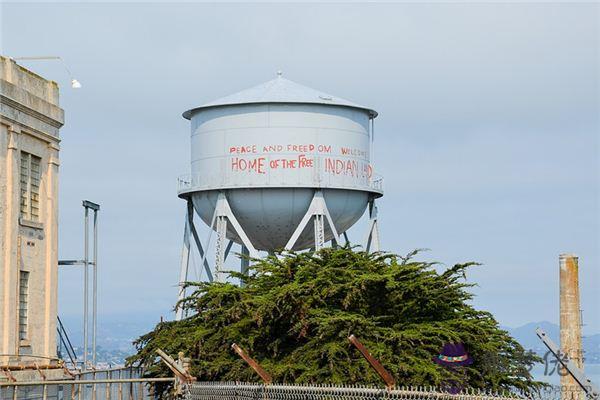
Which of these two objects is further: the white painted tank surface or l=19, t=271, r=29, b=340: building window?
the white painted tank surface

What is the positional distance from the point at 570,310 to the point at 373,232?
23.0 metres

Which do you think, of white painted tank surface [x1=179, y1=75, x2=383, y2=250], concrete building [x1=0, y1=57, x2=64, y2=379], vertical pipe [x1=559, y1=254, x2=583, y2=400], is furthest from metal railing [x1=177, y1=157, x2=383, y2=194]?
vertical pipe [x1=559, y1=254, x2=583, y2=400]

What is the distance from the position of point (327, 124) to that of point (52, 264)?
1367cm

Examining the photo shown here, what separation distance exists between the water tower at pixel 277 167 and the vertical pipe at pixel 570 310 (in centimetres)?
1909

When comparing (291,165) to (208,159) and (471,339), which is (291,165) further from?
(471,339)

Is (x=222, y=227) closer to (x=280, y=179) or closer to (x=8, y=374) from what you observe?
(x=280, y=179)

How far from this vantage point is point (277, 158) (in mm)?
44188

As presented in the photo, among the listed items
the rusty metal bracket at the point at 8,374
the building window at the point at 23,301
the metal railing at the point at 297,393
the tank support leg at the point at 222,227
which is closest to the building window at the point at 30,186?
the building window at the point at 23,301

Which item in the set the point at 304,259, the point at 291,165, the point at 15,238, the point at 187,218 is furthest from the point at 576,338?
the point at 187,218

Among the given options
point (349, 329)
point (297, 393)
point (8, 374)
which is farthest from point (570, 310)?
point (8, 374)

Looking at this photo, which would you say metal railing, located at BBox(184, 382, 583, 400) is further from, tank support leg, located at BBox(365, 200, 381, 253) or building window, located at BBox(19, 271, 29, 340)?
tank support leg, located at BBox(365, 200, 381, 253)

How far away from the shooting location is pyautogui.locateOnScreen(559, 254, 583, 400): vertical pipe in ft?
79.9

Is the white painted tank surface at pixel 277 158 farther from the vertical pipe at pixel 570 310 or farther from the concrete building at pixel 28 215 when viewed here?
the vertical pipe at pixel 570 310

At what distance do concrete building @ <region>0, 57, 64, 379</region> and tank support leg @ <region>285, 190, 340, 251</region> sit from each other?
35.4ft
